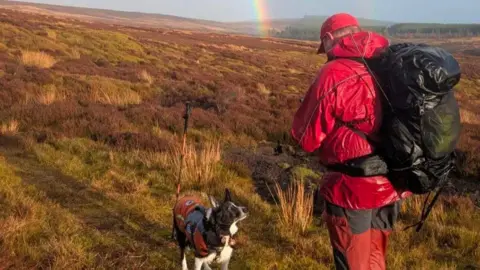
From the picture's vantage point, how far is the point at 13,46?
21812 millimetres

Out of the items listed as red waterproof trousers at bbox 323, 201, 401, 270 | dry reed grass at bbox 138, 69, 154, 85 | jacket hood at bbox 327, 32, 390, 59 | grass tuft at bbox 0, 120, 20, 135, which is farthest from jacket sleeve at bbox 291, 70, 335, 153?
dry reed grass at bbox 138, 69, 154, 85

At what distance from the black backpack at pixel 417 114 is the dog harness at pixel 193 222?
1764 mm

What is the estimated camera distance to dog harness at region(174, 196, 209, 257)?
3.75 metres

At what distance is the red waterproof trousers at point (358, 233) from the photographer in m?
2.72

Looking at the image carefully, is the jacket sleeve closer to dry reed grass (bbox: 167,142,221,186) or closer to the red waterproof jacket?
the red waterproof jacket

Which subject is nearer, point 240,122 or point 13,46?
point 240,122

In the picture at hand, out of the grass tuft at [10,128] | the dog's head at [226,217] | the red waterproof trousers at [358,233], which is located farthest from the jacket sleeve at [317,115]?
the grass tuft at [10,128]

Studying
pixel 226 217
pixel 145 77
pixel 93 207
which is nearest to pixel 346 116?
pixel 226 217

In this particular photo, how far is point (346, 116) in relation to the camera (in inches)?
99.3

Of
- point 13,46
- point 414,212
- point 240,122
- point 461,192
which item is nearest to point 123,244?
point 414,212

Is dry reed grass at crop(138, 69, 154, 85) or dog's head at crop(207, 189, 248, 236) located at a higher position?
dog's head at crop(207, 189, 248, 236)

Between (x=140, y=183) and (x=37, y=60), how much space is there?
14.9m

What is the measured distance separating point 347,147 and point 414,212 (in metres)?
4.38

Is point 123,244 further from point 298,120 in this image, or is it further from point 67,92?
point 67,92
